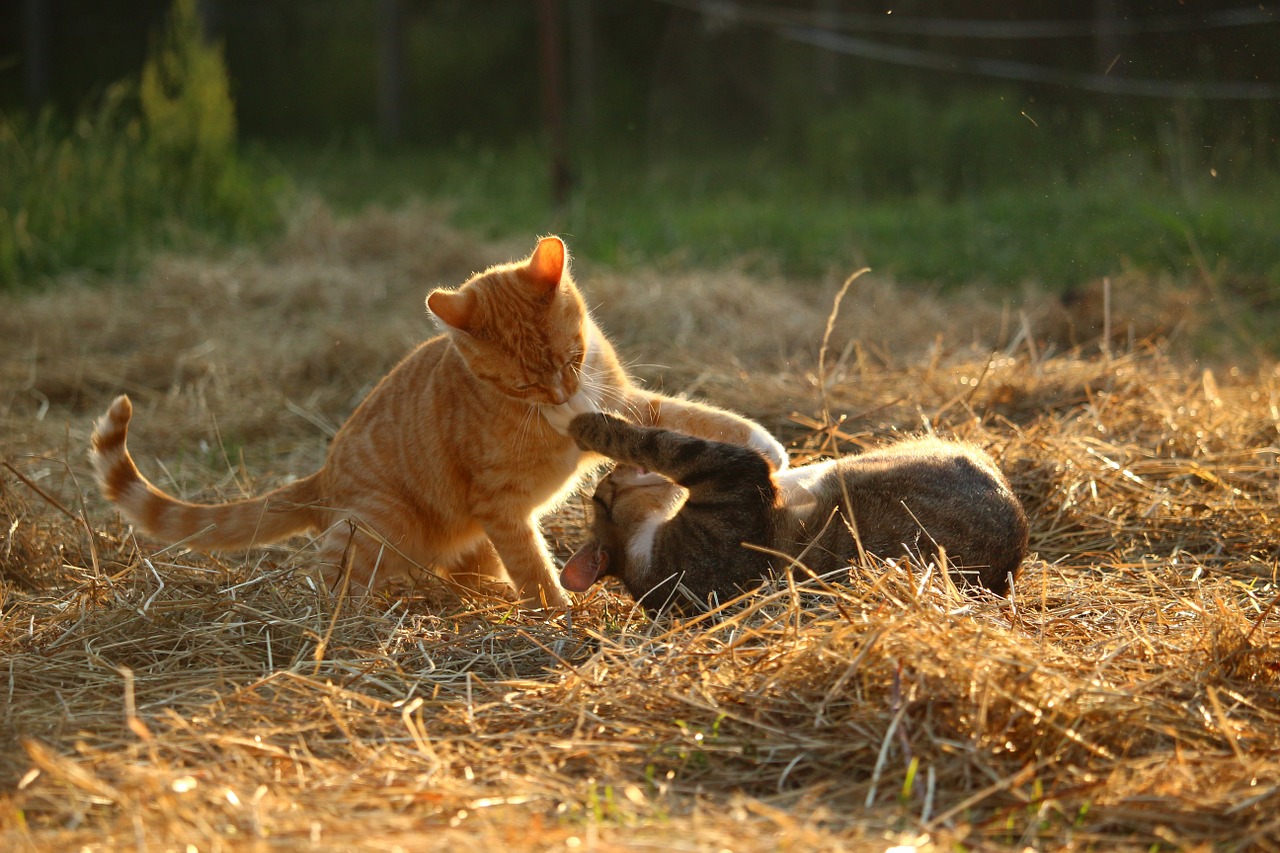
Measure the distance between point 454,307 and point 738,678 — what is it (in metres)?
1.34

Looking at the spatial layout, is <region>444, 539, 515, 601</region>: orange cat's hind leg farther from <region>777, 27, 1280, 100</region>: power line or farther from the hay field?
<region>777, 27, 1280, 100</region>: power line

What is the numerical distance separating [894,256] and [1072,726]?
5.40 m

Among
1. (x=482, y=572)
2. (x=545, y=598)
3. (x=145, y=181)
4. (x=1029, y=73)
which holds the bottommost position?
(x=482, y=572)

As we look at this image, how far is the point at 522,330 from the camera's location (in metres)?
3.19

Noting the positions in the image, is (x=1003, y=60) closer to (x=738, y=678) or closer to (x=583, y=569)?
(x=583, y=569)

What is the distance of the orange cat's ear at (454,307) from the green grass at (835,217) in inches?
138

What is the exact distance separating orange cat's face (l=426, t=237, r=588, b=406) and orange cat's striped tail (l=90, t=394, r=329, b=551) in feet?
2.07

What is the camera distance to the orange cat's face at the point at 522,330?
318 centimetres

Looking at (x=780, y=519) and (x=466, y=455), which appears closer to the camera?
(x=780, y=519)

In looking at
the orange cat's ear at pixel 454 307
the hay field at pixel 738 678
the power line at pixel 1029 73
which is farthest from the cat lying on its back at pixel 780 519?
the power line at pixel 1029 73

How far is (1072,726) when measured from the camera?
6.88 feet

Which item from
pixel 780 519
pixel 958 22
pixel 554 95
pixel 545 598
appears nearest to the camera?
pixel 780 519

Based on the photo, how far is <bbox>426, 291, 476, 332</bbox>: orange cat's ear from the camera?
311 cm

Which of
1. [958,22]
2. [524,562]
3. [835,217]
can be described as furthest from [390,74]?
[524,562]
